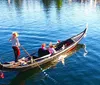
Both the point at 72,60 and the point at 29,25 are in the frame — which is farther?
the point at 29,25

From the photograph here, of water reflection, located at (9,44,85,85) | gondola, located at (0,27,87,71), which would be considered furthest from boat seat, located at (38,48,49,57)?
water reflection, located at (9,44,85,85)

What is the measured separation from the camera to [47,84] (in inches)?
651

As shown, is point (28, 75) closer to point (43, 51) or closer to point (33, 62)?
point (33, 62)

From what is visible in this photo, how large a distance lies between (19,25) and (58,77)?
20.9 meters

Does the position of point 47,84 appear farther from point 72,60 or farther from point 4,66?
point 72,60

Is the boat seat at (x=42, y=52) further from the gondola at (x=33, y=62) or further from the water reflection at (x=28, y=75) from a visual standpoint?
the water reflection at (x=28, y=75)

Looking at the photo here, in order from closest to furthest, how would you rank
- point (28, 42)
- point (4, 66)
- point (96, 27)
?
point (4, 66) < point (28, 42) < point (96, 27)

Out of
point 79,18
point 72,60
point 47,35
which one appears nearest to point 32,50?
point 72,60

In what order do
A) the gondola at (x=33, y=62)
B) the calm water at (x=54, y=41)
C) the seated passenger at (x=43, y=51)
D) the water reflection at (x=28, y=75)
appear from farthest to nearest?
the seated passenger at (x=43, y=51), the calm water at (x=54, y=41), the water reflection at (x=28, y=75), the gondola at (x=33, y=62)

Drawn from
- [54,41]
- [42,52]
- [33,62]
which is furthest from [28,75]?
Answer: [54,41]

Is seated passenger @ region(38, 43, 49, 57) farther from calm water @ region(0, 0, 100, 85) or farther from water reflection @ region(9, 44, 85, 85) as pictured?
calm water @ region(0, 0, 100, 85)

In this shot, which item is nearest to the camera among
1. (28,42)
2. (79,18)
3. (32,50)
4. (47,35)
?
(32,50)

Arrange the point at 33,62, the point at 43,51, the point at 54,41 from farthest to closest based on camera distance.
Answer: the point at 54,41
the point at 43,51
the point at 33,62

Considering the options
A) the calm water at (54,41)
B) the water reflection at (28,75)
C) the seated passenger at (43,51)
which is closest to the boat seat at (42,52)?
the seated passenger at (43,51)
